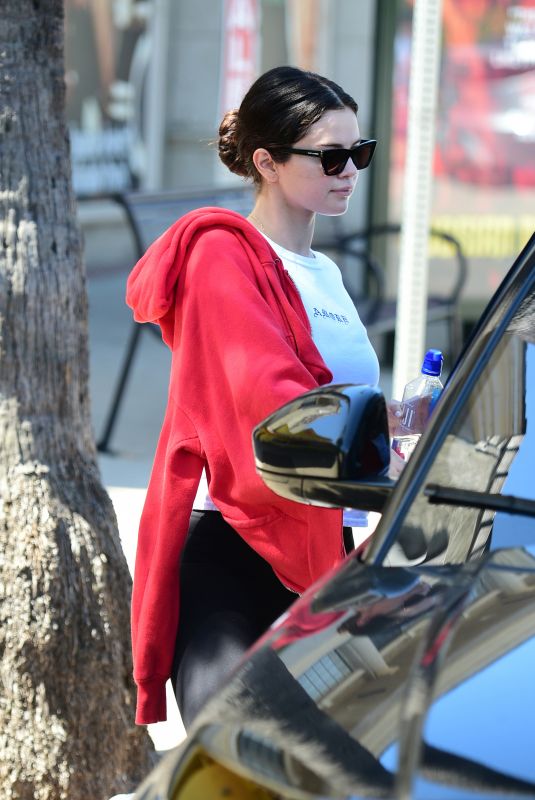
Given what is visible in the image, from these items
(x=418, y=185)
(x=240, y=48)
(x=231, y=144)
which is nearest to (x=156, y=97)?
(x=240, y=48)

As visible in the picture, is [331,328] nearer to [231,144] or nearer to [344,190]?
[344,190]

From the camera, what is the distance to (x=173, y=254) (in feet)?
8.96

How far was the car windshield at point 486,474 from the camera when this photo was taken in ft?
7.25

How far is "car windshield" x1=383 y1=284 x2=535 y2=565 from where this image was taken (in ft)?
7.25

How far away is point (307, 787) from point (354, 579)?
537 mm

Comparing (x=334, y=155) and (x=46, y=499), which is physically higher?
(x=334, y=155)

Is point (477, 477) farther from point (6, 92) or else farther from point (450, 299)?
point (450, 299)

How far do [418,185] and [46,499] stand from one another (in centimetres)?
240

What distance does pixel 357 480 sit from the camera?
87.7 inches

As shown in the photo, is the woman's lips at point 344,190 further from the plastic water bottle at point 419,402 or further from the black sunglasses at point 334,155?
the plastic water bottle at point 419,402

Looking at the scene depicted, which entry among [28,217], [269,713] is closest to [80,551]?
[28,217]

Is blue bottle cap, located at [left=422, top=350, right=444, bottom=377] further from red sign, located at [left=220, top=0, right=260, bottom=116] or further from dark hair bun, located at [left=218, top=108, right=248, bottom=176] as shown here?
red sign, located at [left=220, top=0, right=260, bottom=116]

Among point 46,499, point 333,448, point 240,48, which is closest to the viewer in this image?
point 333,448

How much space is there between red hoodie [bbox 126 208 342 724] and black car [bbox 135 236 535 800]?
1.11 feet
